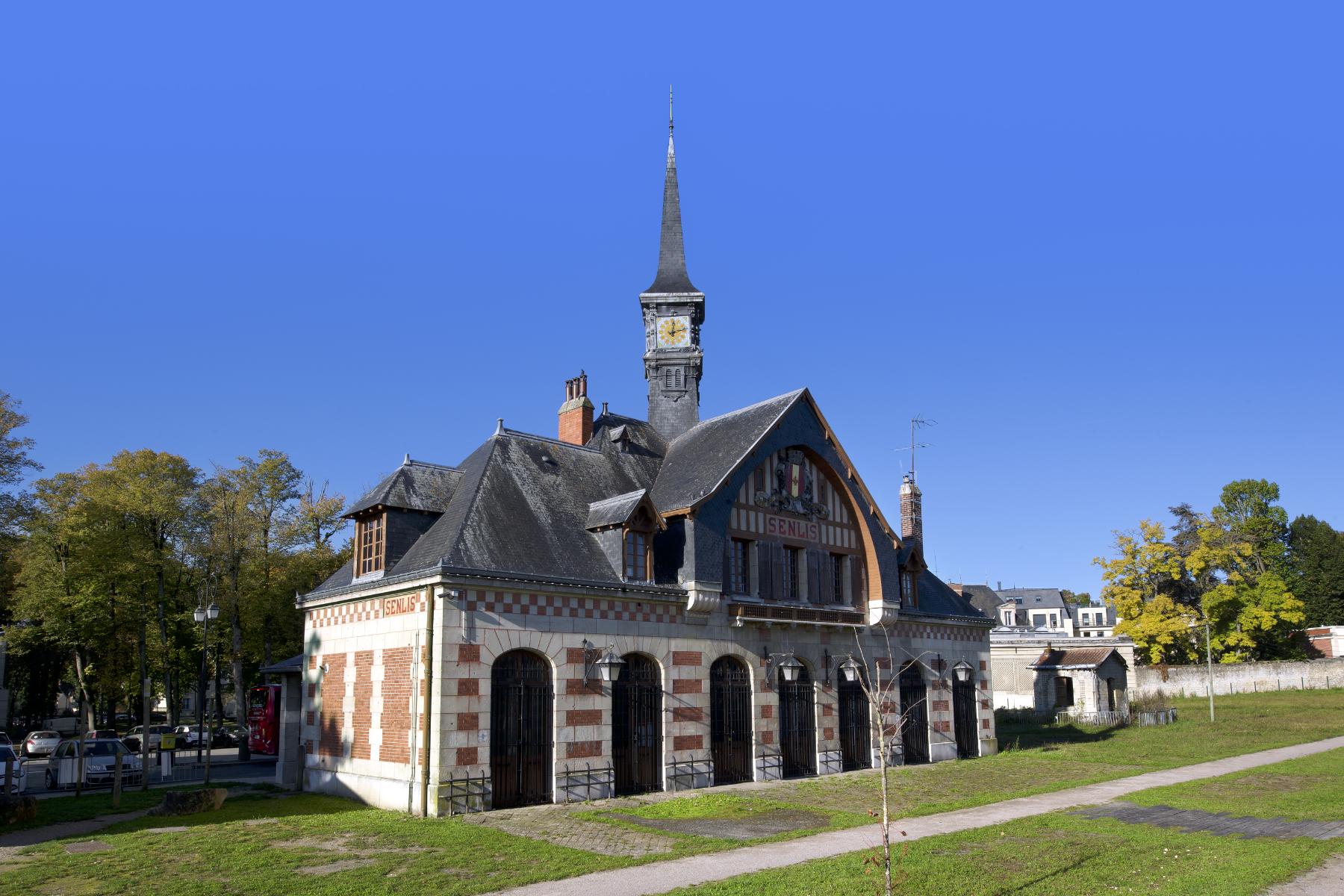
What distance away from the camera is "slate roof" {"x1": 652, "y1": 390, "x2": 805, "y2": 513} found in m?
25.6

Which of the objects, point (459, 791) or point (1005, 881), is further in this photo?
point (459, 791)

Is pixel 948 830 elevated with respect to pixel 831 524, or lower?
lower

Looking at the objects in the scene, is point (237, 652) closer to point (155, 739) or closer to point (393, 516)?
point (155, 739)

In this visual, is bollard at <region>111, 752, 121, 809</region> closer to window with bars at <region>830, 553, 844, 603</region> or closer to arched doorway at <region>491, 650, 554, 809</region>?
arched doorway at <region>491, 650, 554, 809</region>

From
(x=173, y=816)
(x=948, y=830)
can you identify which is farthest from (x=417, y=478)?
(x=948, y=830)

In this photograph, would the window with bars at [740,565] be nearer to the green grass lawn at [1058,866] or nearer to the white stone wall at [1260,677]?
the green grass lawn at [1058,866]

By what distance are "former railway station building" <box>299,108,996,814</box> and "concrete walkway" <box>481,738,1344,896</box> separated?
2442mm

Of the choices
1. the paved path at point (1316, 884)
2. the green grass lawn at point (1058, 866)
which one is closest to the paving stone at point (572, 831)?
the green grass lawn at point (1058, 866)

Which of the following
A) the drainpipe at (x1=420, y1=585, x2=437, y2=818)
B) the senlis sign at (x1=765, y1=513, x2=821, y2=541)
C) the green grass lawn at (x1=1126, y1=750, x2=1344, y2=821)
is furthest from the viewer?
the senlis sign at (x1=765, y1=513, x2=821, y2=541)

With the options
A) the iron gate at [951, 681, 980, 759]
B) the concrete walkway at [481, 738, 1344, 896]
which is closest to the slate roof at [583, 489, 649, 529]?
the concrete walkway at [481, 738, 1344, 896]

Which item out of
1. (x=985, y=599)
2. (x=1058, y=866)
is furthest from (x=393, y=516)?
(x=985, y=599)

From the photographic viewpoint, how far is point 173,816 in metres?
19.7

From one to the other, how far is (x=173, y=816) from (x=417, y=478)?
28.9ft

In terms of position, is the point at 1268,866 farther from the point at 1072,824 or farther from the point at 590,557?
the point at 590,557
